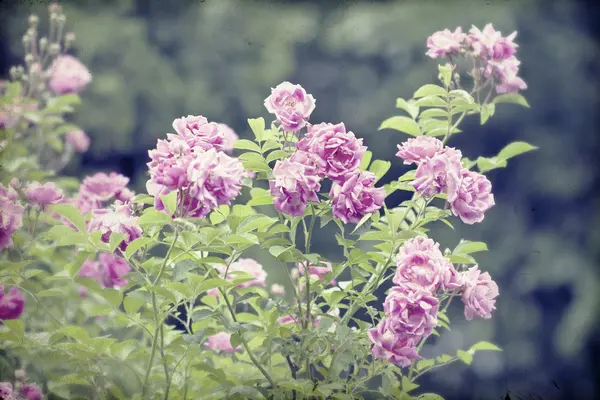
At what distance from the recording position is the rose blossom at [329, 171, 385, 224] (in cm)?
104

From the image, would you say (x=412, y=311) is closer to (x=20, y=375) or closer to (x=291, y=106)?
(x=291, y=106)

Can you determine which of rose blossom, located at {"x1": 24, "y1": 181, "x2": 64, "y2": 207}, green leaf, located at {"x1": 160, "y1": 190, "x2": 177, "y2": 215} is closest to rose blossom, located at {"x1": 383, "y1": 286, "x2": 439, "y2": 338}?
green leaf, located at {"x1": 160, "y1": 190, "x2": 177, "y2": 215}

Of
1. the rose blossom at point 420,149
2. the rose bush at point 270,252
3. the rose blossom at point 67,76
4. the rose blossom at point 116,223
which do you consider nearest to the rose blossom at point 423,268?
the rose bush at point 270,252

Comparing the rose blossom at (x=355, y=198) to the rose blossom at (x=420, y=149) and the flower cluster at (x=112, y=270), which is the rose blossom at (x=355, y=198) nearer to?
the rose blossom at (x=420, y=149)

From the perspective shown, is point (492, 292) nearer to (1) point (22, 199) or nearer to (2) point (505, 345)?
(1) point (22, 199)

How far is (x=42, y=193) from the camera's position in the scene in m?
1.29

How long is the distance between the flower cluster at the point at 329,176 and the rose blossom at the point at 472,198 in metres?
0.12

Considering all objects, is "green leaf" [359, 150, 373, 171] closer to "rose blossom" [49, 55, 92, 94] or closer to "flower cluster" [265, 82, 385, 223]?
"flower cluster" [265, 82, 385, 223]

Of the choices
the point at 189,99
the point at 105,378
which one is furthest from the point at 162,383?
the point at 189,99

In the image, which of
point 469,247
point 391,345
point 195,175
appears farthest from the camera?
point 469,247

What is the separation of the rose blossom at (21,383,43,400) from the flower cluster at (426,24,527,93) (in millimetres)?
946

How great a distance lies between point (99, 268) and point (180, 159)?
612 mm

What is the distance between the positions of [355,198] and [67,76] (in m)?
1.35

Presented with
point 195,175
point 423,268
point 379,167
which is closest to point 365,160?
point 379,167
